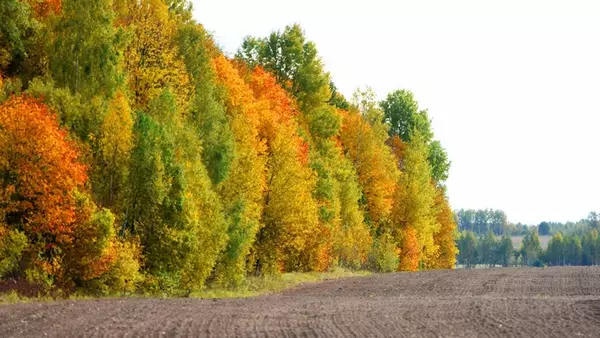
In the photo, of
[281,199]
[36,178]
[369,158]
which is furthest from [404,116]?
[36,178]

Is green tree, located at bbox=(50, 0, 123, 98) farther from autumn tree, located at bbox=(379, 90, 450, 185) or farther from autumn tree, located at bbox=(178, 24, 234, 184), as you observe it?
autumn tree, located at bbox=(379, 90, 450, 185)

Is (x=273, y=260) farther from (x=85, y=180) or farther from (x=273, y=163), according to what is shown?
(x=85, y=180)

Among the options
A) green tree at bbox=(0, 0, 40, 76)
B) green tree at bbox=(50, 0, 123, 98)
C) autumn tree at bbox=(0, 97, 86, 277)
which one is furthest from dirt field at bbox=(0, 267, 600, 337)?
green tree at bbox=(0, 0, 40, 76)

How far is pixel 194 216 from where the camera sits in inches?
1916

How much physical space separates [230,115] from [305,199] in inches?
381

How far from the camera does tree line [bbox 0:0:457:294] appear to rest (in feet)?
135

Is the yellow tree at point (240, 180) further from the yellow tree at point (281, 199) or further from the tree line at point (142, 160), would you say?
the yellow tree at point (281, 199)

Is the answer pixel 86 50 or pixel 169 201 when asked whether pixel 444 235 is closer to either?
pixel 169 201

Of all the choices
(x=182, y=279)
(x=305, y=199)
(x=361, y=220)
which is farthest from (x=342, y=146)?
(x=182, y=279)

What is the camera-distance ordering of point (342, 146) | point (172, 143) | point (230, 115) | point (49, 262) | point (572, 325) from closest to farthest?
point (572, 325) < point (49, 262) < point (172, 143) < point (230, 115) < point (342, 146)

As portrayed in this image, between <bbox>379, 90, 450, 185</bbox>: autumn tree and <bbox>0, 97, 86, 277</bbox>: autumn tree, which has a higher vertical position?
<bbox>379, 90, 450, 185</bbox>: autumn tree

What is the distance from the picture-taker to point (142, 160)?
154 ft

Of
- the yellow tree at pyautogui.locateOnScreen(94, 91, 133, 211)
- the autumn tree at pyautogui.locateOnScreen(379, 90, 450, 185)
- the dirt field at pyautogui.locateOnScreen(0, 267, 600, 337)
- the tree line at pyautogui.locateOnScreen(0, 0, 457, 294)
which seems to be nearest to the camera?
the dirt field at pyautogui.locateOnScreen(0, 267, 600, 337)

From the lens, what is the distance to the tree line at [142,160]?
41.2 meters
